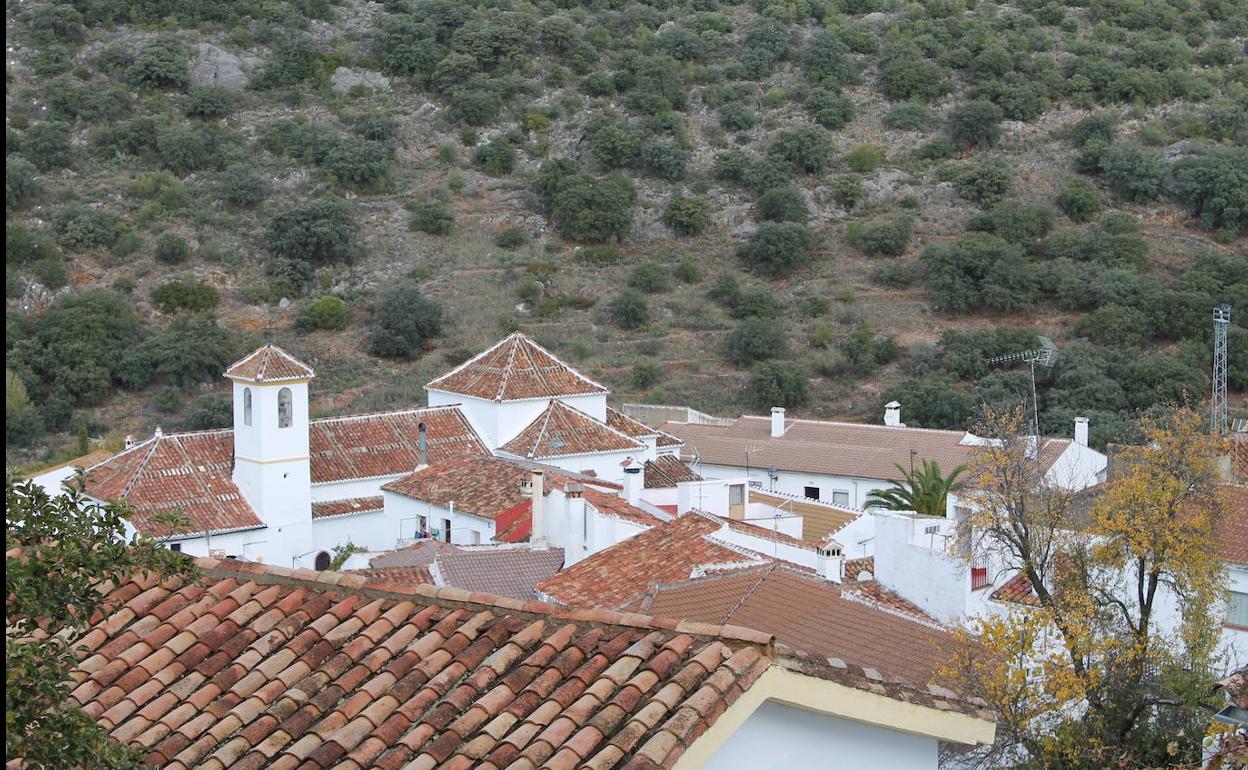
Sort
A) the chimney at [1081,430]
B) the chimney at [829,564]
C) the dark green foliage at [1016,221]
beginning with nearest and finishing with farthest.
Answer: the chimney at [829,564], the chimney at [1081,430], the dark green foliage at [1016,221]

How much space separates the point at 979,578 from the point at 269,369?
1412cm

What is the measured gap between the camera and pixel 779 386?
4338 cm

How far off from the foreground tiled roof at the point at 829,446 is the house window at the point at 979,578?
1203cm

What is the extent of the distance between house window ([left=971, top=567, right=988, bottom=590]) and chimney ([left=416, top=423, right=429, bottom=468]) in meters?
12.9

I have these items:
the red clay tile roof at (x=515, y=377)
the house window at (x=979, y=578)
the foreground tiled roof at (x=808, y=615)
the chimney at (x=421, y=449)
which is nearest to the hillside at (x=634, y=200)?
the red clay tile roof at (x=515, y=377)

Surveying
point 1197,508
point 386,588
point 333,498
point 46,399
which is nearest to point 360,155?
point 46,399

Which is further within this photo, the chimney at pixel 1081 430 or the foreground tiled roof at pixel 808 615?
the chimney at pixel 1081 430

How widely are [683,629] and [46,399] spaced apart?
3925 centimetres

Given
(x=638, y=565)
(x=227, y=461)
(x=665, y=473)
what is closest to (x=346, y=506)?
(x=227, y=461)

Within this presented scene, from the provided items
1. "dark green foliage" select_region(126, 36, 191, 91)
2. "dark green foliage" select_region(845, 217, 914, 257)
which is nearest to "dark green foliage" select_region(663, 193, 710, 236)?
"dark green foliage" select_region(845, 217, 914, 257)

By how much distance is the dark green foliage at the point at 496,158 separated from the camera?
5706 cm

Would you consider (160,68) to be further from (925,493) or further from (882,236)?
(925,493)

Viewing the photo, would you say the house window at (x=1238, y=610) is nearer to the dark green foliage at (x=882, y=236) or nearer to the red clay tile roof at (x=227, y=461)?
the red clay tile roof at (x=227, y=461)

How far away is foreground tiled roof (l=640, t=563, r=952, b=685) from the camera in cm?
1277
